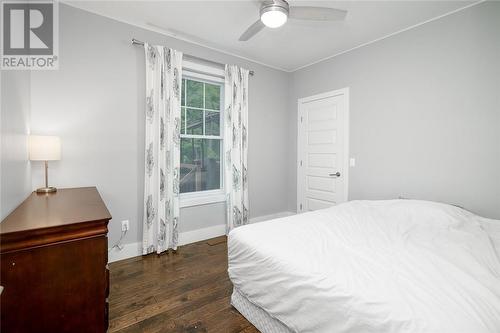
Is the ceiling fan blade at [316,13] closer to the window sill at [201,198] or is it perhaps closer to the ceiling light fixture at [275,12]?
the ceiling light fixture at [275,12]

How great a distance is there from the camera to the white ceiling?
7.57ft

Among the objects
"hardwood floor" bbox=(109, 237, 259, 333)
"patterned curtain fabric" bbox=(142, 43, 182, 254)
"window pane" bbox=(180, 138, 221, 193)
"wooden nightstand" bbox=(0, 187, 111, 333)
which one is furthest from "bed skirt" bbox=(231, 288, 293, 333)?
"window pane" bbox=(180, 138, 221, 193)

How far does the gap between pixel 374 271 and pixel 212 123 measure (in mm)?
2810

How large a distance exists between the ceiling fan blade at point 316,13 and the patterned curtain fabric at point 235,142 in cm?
154

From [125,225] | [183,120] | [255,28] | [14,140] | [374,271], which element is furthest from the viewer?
[183,120]

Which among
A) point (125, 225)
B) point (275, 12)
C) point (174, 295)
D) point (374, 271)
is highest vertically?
point (275, 12)

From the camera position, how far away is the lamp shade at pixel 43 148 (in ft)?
6.49

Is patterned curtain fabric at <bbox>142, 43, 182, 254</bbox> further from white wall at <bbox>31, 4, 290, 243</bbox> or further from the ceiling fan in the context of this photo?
the ceiling fan

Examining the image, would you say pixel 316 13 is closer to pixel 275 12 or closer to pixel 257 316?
pixel 275 12

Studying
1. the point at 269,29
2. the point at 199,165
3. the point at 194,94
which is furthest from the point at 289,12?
the point at 199,165

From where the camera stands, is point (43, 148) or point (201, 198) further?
point (201, 198)

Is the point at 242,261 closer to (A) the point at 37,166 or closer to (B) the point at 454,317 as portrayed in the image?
(B) the point at 454,317

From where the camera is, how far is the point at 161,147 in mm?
2770

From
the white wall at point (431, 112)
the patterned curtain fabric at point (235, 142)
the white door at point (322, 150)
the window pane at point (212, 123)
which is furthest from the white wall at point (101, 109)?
the white wall at point (431, 112)
